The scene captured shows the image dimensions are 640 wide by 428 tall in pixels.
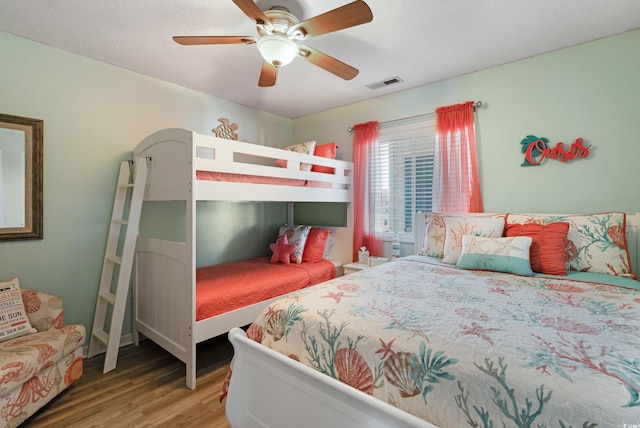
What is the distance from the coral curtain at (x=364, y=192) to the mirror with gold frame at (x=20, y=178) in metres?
2.76

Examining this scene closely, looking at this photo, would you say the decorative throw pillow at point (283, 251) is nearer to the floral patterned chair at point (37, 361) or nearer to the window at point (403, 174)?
the window at point (403, 174)

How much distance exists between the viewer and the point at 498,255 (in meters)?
1.95

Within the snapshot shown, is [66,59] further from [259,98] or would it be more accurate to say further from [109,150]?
[259,98]

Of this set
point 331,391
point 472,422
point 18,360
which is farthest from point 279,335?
point 18,360

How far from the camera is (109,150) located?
2510mm

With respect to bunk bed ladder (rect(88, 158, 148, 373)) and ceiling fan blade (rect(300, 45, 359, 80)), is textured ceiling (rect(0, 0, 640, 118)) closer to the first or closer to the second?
ceiling fan blade (rect(300, 45, 359, 80))

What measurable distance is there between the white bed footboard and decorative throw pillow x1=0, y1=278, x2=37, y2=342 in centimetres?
144

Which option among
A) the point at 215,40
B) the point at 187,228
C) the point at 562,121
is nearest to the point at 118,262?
the point at 187,228

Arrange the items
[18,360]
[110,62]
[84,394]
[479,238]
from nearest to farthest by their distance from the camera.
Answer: [18,360]
[84,394]
[479,238]
[110,62]

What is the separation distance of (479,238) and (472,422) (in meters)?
1.53

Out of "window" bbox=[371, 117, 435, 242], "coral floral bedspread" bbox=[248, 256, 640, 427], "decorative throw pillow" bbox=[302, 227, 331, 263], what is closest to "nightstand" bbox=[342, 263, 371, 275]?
"decorative throw pillow" bbox=[302, 227, 331, 263]

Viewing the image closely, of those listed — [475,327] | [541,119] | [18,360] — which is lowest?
[18,360]

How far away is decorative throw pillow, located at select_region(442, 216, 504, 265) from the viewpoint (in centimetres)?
218

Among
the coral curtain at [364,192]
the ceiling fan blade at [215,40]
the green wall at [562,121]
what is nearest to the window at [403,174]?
the coral curtain at [364,192]
